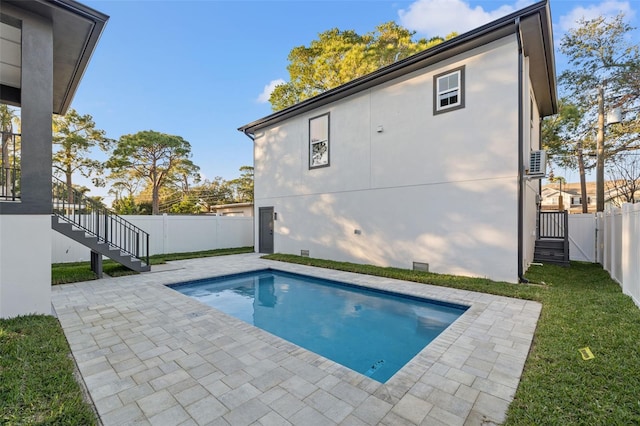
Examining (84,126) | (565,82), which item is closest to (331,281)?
(565,82)

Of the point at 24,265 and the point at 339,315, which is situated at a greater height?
the point at 24,265

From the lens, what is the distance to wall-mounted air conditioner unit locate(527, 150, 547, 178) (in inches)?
282

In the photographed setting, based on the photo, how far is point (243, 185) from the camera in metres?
32.1

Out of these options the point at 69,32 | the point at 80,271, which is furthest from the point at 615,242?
the point at 80,271

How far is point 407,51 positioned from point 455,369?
53.0 feet

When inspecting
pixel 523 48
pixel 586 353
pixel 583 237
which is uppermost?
pixel 523 48

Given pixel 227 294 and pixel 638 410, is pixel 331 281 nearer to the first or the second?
pixel 227 294

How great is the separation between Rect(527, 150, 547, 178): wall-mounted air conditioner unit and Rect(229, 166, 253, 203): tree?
2664 cm

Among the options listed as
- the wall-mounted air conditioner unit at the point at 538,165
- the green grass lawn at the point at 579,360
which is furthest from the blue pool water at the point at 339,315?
the wall-mounted air conditioner unit at the point at 538,165

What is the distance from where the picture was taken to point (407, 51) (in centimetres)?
1504

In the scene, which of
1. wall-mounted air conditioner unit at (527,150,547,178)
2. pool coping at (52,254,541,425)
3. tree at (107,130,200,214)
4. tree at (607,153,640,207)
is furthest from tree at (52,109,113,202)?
tree at (607,153,640,207)

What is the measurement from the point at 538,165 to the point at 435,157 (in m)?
2.55

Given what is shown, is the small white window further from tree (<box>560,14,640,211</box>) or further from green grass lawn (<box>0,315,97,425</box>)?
tree (<box>560,14,640,211</box>)

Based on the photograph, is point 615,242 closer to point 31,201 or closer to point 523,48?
point 523,48
